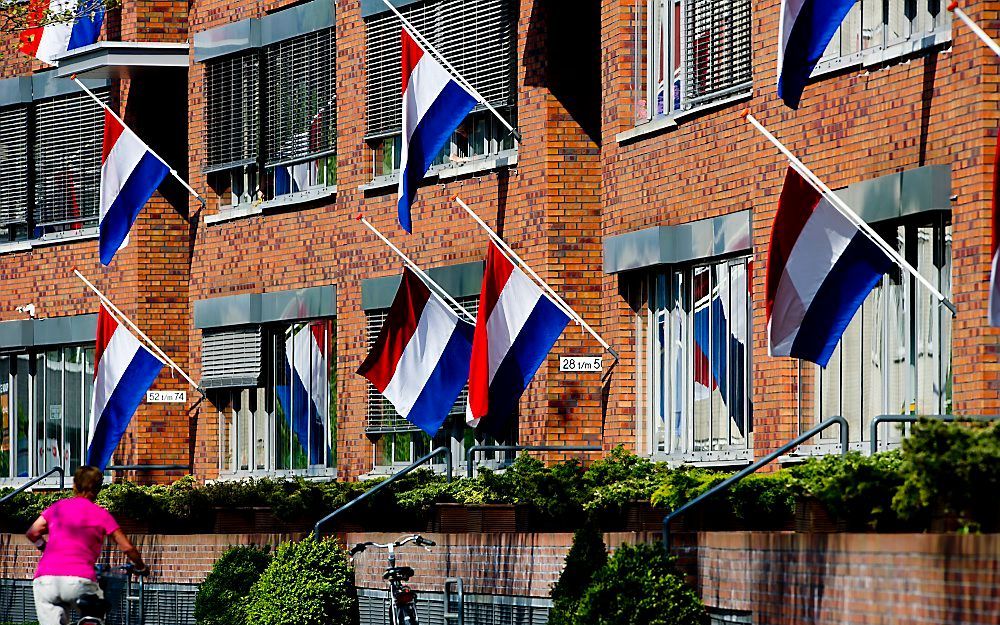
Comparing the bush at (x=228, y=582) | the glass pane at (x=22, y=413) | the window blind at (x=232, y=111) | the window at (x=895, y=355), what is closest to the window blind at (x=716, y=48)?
the window at (x=895, y=355)

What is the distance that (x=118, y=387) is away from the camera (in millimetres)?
30344

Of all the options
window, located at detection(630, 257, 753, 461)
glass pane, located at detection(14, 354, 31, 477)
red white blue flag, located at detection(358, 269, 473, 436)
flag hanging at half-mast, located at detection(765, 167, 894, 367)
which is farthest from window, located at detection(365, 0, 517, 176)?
glass pane, located at detection(14, 354, 31, 477)

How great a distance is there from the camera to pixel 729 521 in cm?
1834

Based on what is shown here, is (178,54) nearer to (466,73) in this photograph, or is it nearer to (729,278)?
(466,73)

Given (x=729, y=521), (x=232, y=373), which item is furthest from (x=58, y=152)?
(x=729, y=521)

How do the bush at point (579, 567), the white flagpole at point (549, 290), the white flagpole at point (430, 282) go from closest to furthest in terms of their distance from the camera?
the bush at point (579, 567) → the white flagpole at point (549, 290) → the white flagpole at point (430, 282)

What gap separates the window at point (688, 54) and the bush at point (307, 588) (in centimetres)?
581

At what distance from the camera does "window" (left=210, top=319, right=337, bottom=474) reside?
30.2 meters

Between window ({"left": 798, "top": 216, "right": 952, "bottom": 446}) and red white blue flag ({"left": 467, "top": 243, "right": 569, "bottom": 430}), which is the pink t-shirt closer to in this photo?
red white blue flag ({"left": 467, "top": 243, "right": 569, "bottom": 430})

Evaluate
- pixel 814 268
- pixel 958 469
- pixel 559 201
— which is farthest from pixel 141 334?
pixel 958 469

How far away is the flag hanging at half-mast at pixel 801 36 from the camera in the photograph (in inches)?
686

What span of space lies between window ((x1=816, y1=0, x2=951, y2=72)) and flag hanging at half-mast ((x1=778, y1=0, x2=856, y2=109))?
134cm

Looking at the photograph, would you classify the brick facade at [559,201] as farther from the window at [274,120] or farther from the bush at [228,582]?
the bush at [228,582]

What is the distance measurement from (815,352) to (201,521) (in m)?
11.9
